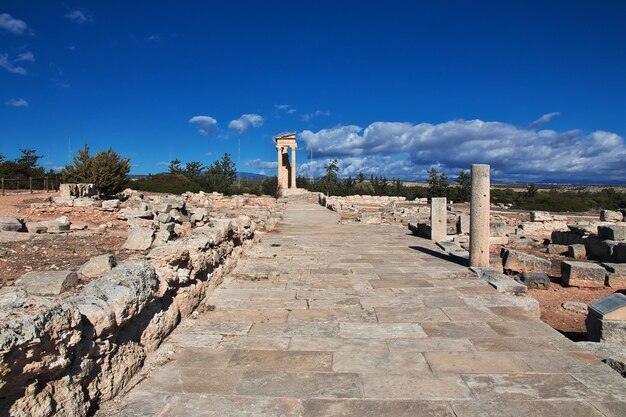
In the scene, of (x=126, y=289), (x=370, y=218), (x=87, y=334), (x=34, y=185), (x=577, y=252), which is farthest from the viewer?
(x=34, y=185)

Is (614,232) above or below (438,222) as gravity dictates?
below

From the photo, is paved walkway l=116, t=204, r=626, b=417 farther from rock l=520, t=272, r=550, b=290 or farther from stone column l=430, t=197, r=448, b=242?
stone column l=430, t=197, r=448, b=242

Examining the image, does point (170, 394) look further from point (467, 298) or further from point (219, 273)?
point (467, 298)

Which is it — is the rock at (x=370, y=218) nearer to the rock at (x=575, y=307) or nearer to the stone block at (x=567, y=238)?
the stone block at (x=567, y=238)

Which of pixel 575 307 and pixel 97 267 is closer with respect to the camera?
pixel 97 267

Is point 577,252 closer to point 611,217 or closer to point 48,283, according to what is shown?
point 611,217

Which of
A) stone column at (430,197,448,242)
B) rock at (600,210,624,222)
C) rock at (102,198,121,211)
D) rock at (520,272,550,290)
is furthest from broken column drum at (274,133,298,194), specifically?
rock at (520,272,550,290)

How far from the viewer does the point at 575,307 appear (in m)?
7.45

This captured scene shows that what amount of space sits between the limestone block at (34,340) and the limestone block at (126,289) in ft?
1.81

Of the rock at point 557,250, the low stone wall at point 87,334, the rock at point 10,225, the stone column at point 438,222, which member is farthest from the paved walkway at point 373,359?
the rock at point 557,250

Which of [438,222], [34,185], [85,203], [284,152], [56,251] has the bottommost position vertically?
[56,251]

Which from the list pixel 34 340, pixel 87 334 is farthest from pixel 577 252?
pixel 34 340

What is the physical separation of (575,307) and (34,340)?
7.99 metres

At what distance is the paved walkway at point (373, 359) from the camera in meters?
3.15
